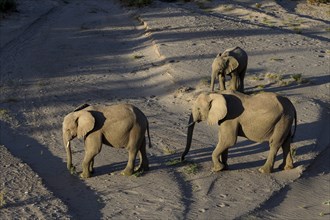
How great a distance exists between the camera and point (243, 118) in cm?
986

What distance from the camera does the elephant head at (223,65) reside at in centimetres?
1388

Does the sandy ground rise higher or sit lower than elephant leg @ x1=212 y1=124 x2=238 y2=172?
lower

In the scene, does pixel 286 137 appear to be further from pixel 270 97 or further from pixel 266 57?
pixel 266 57

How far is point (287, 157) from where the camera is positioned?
405 inches

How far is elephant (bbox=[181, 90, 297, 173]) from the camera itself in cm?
979

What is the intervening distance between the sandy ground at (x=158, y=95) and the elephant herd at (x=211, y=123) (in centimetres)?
34

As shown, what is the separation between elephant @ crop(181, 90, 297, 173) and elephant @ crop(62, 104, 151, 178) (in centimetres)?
111

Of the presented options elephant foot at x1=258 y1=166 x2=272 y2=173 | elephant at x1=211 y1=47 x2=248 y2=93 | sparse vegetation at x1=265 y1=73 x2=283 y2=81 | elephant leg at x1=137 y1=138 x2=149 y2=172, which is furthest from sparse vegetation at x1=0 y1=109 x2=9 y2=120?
sparse vegetation at x1=265 y1=73 x2=283 y2=81

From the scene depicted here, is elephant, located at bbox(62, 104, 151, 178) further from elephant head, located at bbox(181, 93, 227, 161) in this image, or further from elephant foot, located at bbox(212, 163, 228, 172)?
elephant foot, located at bbox(212, 163, 228, 172)

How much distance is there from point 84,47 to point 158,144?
29.8 feet

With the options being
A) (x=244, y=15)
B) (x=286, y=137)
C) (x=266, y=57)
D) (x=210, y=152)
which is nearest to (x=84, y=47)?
(x=266, y=57)

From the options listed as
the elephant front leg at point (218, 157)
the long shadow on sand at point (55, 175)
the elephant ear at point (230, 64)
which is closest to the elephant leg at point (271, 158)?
the elephant front leg at point (218, 157)

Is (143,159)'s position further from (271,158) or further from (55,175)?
(271,158)

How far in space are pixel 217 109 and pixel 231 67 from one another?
439 centimetres
